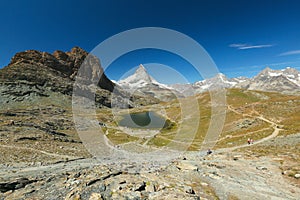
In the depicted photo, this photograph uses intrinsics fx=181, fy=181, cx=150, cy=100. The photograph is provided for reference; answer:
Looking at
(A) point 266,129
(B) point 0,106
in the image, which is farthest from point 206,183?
(B) point 0,106

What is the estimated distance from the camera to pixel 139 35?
3825 centimetres

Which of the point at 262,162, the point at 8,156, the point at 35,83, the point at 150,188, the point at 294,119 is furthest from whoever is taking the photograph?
the point at 35,83

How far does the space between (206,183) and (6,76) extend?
685ft

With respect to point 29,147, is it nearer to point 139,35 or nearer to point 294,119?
point 139,35

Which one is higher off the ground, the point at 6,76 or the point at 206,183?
the point at 6,76

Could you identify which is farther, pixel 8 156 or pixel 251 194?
pixel 8 156

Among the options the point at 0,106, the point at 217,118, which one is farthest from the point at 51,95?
the point at 217,118

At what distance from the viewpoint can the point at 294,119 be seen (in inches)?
2844

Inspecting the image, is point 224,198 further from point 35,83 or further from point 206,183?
point 35,83

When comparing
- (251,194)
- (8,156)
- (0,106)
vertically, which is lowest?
(251,194)

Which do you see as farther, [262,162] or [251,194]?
[262,162]

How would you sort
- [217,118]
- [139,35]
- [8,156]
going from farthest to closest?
[217,118], [139,35], [8,156]

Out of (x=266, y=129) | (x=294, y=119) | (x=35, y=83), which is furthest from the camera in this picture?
(x=35, y=83)

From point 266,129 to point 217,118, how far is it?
123 ft
